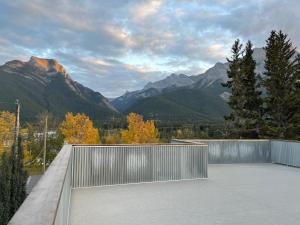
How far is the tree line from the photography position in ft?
90.5

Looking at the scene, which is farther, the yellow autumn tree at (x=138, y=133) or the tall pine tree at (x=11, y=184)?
the yellow autumn tree at (x=138, y=133)

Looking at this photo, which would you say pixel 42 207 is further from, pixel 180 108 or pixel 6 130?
pixel 180 108

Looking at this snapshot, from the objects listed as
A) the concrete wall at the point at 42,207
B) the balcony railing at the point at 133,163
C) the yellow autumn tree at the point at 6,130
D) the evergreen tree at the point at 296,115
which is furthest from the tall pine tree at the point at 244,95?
the concrete wall at the point at 42,207

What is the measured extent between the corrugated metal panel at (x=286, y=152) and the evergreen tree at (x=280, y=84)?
9148mm

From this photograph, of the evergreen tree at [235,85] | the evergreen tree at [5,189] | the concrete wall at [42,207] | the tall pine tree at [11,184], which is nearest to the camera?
the concrete wall at [42,207]

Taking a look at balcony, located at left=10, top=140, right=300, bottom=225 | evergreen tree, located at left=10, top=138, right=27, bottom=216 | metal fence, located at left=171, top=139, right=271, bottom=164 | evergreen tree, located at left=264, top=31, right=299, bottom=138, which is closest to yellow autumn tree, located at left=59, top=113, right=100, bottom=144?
evergreen tree, located at left=10, top=138, right=27, bottom=216

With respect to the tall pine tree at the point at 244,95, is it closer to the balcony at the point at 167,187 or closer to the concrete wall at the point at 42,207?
the balcony at the point at 167,187

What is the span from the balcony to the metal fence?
122cm

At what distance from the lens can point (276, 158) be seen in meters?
18.5

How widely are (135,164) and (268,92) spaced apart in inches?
811

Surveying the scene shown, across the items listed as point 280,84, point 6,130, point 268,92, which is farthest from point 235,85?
point 6,130

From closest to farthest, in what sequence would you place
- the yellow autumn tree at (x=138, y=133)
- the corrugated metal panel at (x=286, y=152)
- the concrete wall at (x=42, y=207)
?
1. the concrete wall at (x=42, y=207)
2. the corrugated metal panel at (x=286, y=152)
3. the yellow autumn tree at (x=138, y=133)

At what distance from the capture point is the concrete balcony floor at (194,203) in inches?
290

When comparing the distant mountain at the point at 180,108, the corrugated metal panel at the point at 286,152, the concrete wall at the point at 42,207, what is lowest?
the corrugated metal panel at the point at 286,152
